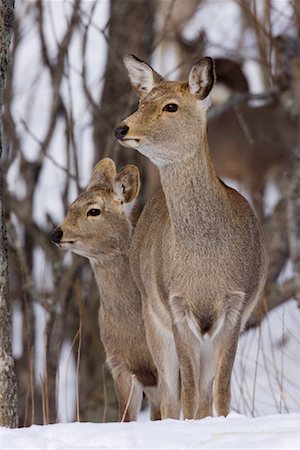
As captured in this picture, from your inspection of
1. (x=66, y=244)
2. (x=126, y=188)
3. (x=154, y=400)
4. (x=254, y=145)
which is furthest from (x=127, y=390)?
(x=254, y=145)

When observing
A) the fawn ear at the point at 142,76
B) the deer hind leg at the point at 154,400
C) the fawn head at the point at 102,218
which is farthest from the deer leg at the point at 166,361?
the fawn ear at the point at 142,76

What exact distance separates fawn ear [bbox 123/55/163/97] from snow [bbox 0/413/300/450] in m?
2.21

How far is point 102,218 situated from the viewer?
684cm

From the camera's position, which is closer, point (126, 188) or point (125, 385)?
point (125, 385)

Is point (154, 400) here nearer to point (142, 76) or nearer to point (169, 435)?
point (142, 76)

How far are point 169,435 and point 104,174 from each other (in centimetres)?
293

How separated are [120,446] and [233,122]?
10983mm

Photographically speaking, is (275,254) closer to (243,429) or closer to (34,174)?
(34,174)

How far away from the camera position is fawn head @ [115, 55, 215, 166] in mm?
5801

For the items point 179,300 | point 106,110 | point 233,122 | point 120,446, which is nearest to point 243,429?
point 120,446

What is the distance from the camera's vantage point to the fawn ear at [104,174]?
7.05m

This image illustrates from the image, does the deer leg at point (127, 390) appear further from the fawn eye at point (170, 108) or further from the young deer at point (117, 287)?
the fawn eye at point (170, 108)

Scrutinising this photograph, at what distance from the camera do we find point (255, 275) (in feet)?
20.0

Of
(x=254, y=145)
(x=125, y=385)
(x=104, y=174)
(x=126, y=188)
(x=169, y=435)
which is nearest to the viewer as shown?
(x=169, y=435)
